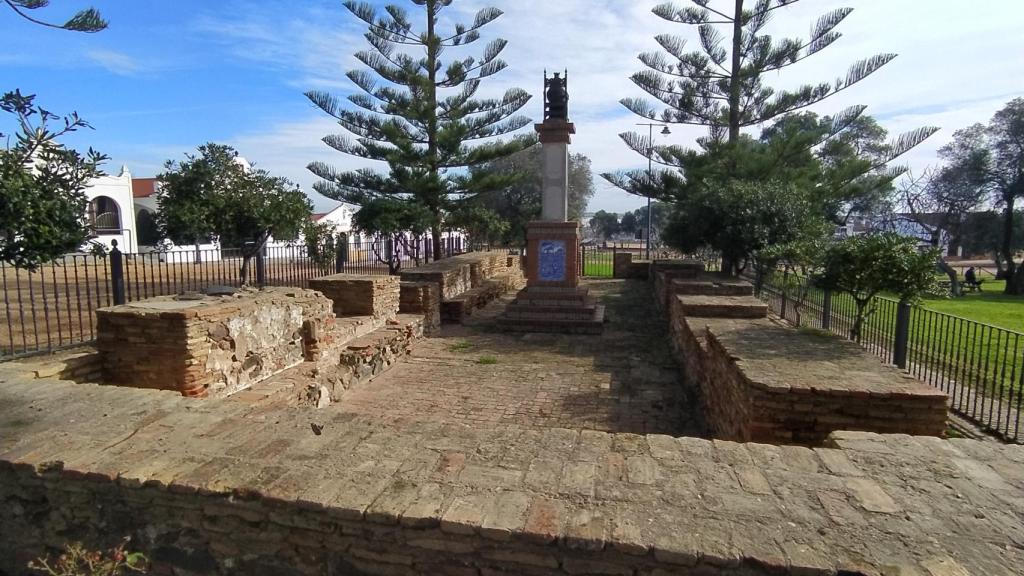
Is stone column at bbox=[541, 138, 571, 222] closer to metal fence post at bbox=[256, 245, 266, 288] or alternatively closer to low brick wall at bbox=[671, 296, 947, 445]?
metal fence post at bbox=[256, 245, 266, 288]

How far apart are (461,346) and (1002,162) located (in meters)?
24.5

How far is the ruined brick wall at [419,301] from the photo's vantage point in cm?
877

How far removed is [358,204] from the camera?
51.6 ft

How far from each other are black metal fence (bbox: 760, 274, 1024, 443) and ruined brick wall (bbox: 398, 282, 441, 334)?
16.7 ft

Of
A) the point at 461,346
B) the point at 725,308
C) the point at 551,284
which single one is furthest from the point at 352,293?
the point at 725,308

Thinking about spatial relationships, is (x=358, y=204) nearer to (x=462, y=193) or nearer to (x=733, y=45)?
(x=462, y=193)

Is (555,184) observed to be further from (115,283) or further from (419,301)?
(115,283)

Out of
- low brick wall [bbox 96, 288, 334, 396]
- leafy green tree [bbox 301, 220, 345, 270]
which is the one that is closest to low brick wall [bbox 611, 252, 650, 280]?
leafy green tree [bbox 301, 220, 345, 270]

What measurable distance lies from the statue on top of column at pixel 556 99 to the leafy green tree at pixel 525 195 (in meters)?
11.4

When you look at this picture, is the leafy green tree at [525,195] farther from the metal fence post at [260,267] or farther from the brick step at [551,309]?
the metal fence post at [260,267]

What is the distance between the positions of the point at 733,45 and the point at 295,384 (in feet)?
44.1

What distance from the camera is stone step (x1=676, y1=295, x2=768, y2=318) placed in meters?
5.79

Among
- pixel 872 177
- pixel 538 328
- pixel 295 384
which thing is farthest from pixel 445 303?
pixel 872 177

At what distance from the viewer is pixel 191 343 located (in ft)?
12.8
